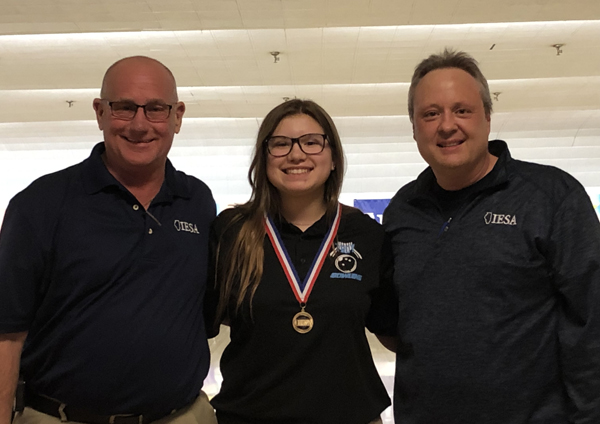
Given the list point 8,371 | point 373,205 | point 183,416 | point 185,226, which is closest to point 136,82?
point 185,226

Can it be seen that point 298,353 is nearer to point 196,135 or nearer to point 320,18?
point 320,18

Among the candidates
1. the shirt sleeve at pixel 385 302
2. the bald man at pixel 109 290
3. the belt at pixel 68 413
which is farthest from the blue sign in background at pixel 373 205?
the belt at pixel 68 413

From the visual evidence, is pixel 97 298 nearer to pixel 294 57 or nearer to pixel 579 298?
pixel 579 298

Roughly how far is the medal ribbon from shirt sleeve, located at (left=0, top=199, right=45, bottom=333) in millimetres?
756

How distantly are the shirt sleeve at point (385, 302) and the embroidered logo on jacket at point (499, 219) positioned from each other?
15.0 inches

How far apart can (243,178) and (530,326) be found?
11.6 metres

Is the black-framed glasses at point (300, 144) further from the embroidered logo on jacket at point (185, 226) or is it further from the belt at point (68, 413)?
the belt at point (68, 413)

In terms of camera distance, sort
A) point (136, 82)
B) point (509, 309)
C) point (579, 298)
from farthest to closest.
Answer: point (136, 82), point (509, 309), point (579, 298)

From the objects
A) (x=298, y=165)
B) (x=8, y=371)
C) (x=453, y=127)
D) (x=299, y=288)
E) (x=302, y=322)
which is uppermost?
(x=453, y=127)

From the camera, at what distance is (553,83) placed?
792cm

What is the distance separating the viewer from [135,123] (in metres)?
1.88

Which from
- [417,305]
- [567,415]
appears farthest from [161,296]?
→ [567,415]

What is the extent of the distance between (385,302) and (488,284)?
401 millimetres

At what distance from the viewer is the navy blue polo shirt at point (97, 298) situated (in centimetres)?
171
